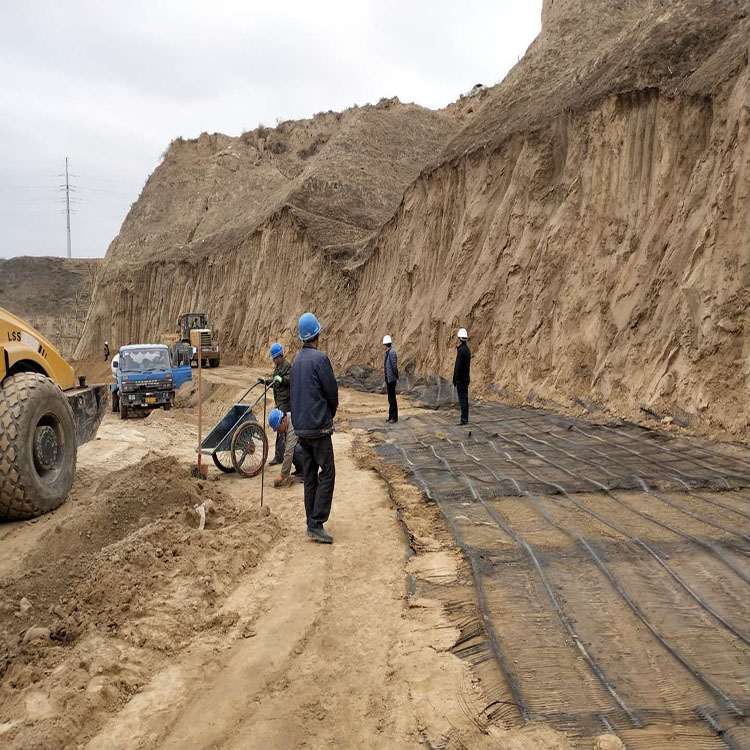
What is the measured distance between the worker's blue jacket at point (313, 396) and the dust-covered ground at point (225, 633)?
100 centimetres

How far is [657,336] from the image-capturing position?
10641 millimetres

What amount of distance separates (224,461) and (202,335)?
19.5 m

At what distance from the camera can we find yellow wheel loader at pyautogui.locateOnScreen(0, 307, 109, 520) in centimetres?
560

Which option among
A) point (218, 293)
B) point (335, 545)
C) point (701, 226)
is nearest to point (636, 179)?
point (701, 226)

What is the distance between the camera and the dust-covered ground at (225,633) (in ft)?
9.27

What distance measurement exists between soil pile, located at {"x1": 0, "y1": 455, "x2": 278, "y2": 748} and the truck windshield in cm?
1099

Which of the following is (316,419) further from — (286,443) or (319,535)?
(286,443)

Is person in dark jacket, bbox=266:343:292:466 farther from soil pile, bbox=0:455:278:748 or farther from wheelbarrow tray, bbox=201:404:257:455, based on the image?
soil pile, bbox=0:455:278:748

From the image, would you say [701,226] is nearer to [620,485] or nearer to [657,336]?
[657,336]

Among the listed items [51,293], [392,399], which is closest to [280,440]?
[392,399]

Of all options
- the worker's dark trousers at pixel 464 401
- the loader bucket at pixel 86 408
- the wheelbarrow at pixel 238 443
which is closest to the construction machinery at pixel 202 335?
the worker's dark trousers at pixel 464 401

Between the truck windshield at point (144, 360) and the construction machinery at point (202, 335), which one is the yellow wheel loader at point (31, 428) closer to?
the truck windshield at point (144, 360)

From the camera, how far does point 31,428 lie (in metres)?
5.81

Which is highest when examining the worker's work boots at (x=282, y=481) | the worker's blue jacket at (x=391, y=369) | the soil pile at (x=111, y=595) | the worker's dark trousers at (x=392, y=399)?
the worker's blue jacket at (x=391, y=369)
